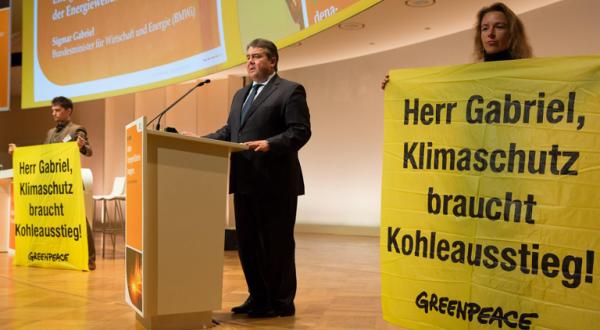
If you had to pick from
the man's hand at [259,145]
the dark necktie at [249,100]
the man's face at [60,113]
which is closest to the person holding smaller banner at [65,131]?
the man's face at [60,113]

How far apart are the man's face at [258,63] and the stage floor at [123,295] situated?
1.16m

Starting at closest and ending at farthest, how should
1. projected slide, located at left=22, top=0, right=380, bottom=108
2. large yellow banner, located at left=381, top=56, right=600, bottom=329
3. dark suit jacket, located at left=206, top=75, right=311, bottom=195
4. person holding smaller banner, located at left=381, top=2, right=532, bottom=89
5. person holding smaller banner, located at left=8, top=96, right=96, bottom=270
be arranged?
large yellow banner, located at left=381, top=56, right=600, bottom=329
person holding smaller banner, located at left=381, top=2, right=532, bottom=89
dark suit jacket, located at left=206, top=75, right=311, bottom=195
person holding smaller banner, located at left=8, top=96, right=96, bottom=270
projected slide, located at left=22, top=0, right=380, bottom=108

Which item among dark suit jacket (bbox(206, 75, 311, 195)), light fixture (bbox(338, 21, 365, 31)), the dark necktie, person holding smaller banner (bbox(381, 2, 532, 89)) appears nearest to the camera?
person holding smaller banner (bbox(381, 2, 532, 89))

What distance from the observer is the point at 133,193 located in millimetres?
2514

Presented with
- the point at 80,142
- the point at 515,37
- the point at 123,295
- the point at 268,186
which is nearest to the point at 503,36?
the point at 515,37

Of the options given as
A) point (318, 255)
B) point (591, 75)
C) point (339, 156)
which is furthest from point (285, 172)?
point (339, 156)

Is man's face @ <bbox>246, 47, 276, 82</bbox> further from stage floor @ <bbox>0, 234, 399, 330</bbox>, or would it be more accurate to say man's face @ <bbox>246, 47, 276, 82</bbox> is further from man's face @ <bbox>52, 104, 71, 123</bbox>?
man's face @ <bbox>52, 104, 71, 123</bbox>

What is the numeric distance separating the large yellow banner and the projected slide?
9.58 ft

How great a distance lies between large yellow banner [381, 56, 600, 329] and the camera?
1.81 meters

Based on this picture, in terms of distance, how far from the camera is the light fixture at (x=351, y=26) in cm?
636

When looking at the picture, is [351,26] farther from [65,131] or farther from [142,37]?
[65,131]

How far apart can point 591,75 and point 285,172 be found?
4.65 ft

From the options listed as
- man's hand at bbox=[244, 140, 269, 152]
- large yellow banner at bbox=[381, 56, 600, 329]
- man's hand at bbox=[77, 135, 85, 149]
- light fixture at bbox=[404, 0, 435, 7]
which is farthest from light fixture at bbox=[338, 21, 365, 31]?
large yellow banner at bbox=[381, 56, 600, 329]

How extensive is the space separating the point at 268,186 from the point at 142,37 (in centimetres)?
459
